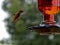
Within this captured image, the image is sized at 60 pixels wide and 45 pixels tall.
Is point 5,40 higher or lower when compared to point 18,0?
lower

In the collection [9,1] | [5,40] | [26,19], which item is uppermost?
[9,1]

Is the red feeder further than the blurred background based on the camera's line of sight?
→ No

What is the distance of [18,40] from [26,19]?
0.62 m

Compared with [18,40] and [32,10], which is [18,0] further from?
[18,40]

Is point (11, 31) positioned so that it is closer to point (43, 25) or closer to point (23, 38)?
point (23, 38)

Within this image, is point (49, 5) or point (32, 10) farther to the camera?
point (32, 10)

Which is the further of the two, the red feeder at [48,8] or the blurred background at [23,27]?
the blurred background at [23,27]

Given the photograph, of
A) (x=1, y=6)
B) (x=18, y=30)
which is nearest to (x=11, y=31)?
(x=18, y=30)

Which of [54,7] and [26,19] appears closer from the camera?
[54,7]

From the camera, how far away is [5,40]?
7957mm

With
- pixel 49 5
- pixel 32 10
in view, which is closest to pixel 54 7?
pixel 49 5

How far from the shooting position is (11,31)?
788cm

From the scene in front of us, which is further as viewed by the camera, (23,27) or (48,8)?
(23,27)

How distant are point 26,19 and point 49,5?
6428 millimetres
